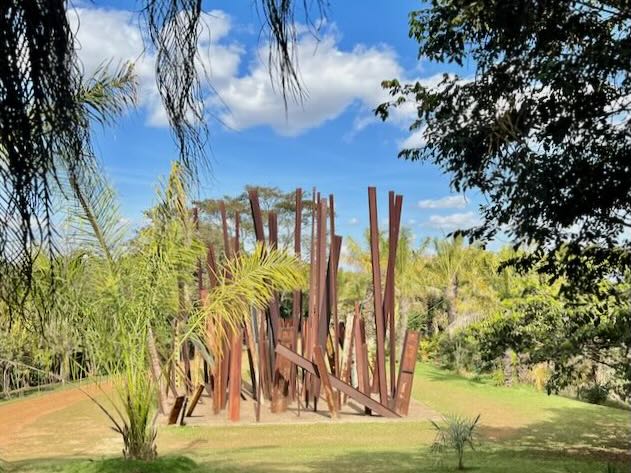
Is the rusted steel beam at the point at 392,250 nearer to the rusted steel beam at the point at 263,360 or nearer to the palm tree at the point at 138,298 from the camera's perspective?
the rusted steel beam at the point at 263,360

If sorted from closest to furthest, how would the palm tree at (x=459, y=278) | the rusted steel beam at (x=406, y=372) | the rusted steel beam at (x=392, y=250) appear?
the rusted steel beam at (x=406, y=372)
the rusted steel beam at (x=392, y=250)
the palm tree at (x=459, y=278)

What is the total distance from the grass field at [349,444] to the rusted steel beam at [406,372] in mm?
545

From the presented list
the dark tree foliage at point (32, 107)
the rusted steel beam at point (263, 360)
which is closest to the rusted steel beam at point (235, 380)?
the rusted steel beam at point (263, 360)

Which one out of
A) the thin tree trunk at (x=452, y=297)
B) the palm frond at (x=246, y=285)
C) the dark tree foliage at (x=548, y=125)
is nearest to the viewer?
the dark tree foliage at (x=548, y=125)

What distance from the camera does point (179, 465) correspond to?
19.5 ft

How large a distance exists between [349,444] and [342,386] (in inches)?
63.2

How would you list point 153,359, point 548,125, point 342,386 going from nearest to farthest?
1. point 548,125
2. point 153,359
3. point 342,386

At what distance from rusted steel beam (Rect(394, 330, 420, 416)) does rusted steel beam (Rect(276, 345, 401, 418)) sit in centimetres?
20

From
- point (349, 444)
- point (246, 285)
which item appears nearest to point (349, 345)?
point (349, 444)

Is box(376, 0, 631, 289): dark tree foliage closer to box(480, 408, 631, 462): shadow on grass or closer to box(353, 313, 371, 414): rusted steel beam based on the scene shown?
box(480, 408, 631, 462): shadow on grass

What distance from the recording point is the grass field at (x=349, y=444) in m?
6.08

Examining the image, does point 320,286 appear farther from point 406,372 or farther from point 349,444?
point 349,444

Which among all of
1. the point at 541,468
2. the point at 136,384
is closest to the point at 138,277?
the point at 136,384

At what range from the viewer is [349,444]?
7715mm
